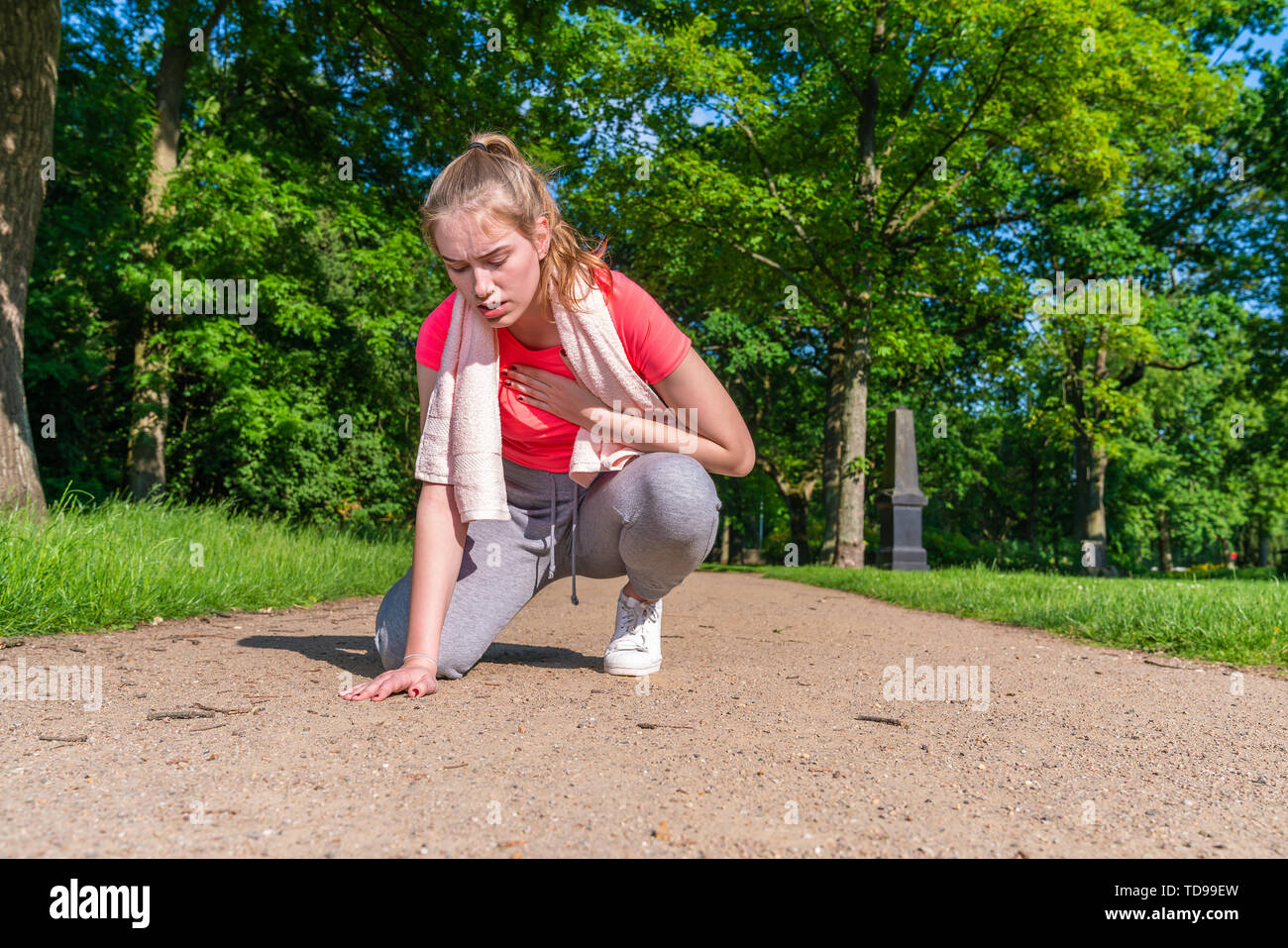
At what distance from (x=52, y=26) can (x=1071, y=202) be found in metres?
16.9

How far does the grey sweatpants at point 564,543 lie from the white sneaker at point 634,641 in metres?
0.08

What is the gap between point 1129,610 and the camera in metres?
5.18

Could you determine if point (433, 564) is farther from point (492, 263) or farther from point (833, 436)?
point (833, 436)

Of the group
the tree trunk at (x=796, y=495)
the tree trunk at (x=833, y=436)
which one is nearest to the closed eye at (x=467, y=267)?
the tree trunk at (x=833, y=436)

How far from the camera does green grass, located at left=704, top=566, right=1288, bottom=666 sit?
14.2 ft

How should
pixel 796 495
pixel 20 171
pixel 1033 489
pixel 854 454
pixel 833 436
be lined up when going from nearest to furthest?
1. pixel 20 171
2. pixel 854 454
3. pixel 833 436
4. pixel 796 495
5. pixel 1033 489

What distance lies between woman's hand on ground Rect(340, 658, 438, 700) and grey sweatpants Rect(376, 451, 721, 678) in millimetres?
159

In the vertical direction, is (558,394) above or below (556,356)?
below

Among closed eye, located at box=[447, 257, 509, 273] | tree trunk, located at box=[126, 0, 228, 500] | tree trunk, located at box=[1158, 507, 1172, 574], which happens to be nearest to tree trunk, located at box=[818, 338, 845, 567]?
tree trunk, located at box=[126, 0, 228, 500]

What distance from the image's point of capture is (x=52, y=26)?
6.57 meters

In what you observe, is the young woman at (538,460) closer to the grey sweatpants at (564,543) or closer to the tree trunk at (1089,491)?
the grey sweatpants at (564,543)

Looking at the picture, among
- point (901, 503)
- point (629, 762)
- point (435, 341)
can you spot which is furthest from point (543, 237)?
point (901, 503)

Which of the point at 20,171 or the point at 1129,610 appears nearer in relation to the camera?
the point at 1129,610

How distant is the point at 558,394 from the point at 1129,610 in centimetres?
387
